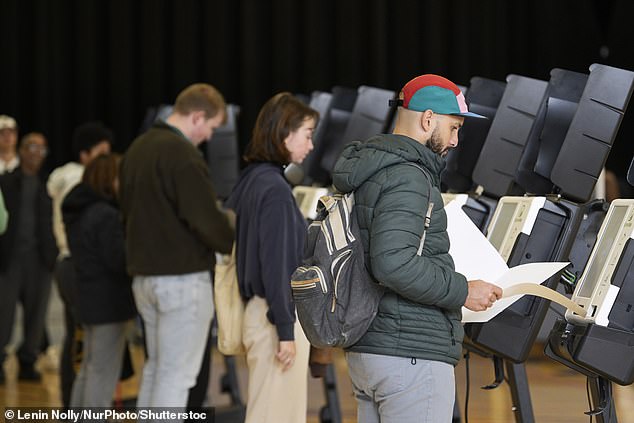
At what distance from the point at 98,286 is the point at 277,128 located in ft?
4.23

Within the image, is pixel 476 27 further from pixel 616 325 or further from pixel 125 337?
pixel 616 325

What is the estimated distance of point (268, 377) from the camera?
309 cm

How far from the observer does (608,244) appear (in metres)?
2.53

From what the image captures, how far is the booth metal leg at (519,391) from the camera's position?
2.97 meters

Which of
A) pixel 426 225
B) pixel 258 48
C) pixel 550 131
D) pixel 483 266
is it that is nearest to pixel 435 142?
pixel 426 225

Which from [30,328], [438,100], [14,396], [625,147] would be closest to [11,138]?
[30,328]

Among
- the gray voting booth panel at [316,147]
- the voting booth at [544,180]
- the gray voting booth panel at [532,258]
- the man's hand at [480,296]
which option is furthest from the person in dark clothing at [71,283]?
the man's hand at [480,296]

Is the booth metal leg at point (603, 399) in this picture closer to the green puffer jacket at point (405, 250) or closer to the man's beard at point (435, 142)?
the green puffer jacket at point (405, 250)

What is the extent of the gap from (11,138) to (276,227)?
11.2 feet

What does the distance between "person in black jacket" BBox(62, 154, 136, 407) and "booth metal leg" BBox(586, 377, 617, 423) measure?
2.06m

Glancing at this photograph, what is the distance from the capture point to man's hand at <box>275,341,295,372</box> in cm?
305

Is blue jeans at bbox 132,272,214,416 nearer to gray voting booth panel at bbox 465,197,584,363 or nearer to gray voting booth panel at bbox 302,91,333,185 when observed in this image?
gray voting booth panel at bbox 302,91,333,185

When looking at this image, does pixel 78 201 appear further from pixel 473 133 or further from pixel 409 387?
pixel 409 387

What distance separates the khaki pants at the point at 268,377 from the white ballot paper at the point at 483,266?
84 cm
